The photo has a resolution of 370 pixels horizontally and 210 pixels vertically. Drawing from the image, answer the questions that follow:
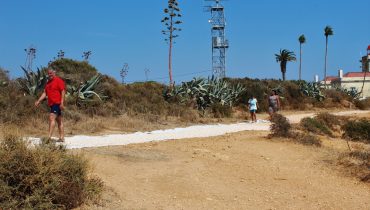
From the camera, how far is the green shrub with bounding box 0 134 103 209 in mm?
5609

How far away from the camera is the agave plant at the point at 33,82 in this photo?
15905mm

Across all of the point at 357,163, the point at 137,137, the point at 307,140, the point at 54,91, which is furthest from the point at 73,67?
the point at 357,163

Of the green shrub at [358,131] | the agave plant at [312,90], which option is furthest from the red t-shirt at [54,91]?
the agave plant at [312,90]

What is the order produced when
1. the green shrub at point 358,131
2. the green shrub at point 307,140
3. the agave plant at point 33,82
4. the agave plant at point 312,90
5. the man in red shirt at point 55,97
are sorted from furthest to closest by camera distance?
the agave plant at point 312,90, the green shrub at point 358,131, the agave plant at point 33,82, the green shrub at point 307,140, the man in red shirt at point 55,97

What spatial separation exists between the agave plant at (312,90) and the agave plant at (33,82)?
88.7ft

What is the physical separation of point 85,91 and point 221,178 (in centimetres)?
998

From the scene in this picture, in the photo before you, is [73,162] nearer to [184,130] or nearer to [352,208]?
[352,208]

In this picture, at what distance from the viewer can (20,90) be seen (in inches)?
627

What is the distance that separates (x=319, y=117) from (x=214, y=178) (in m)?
13.7

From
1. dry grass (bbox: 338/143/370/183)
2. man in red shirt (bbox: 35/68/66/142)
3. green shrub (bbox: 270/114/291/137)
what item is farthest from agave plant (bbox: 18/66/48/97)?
dry grass (bbox: 338/143/370/183)

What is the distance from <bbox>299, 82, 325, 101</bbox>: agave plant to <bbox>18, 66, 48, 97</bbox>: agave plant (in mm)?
27033

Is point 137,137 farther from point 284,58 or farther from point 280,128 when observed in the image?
point 284,58

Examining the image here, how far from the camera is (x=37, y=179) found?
5.73 meters

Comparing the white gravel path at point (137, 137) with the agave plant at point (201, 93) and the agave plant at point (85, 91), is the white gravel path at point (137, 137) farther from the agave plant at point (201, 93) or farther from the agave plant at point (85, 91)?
the agave plant at point (201, 93)
